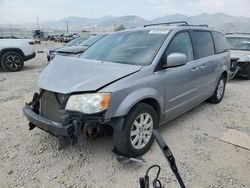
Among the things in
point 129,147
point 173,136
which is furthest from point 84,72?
point 173,136

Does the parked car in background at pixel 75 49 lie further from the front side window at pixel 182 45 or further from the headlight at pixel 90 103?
the headlight at pixel 90 103

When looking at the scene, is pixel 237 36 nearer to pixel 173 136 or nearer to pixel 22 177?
pixel 173 136

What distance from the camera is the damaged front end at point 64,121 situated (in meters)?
2.77

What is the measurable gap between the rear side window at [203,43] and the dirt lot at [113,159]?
48.8 inches

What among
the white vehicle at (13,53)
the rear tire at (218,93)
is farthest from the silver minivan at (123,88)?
the white vehicle at (13,53)

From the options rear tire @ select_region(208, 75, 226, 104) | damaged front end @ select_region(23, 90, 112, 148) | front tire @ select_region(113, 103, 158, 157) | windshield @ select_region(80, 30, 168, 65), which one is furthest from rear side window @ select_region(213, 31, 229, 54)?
damaged front end @ select_region(23, 90, 112, 148)

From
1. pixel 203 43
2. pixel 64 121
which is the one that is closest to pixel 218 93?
pixel 203 43

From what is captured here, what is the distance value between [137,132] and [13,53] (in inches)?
323

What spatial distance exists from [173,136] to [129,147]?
1.14 m

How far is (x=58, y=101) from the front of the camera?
2977 millimetres

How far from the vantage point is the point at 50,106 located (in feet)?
10.2

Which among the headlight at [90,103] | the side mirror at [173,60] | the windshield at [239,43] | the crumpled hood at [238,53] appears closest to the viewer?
the headlight at [90,103]

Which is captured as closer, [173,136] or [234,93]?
[173,136]

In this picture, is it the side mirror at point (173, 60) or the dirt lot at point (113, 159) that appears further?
the side mirror at point (173, 60)
